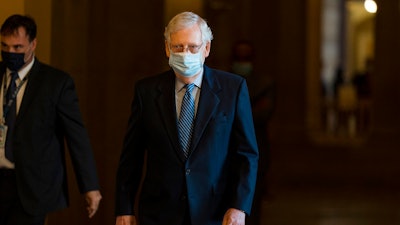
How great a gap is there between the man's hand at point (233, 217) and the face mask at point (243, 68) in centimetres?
393

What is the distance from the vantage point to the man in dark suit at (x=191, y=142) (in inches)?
205

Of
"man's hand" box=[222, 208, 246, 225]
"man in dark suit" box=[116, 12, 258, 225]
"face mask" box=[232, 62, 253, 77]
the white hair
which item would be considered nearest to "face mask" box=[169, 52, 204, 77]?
"man in dark suit" box=[116, 12, 258, 225]

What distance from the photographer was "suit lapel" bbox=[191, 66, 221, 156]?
520cm

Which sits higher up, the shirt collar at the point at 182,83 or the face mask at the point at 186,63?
the face mask at the point at 186,63

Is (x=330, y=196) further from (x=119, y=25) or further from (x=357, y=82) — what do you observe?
(x=357, y=82)

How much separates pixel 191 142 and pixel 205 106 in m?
0.20

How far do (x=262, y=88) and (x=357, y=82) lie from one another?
16.4 meters

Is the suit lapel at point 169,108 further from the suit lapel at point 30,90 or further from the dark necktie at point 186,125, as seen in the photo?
the suit lapel at point 30,90

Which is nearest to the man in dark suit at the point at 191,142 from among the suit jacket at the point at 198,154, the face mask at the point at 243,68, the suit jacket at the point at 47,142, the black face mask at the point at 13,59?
the suit jacket at the point at 198,154

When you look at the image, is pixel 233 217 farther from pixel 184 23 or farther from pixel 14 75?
pixel 14 75

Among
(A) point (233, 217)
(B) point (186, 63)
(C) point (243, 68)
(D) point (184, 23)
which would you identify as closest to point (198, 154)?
(A) point (233, 217)

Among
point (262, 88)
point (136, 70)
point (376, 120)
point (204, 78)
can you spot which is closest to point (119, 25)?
point (136, 70)

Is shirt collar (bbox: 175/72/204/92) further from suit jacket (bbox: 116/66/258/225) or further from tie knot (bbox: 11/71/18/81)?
tie knot (bbox: 11/71/18/81)

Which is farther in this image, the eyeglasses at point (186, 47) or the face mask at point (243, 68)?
the face mask at point (243, 68)
